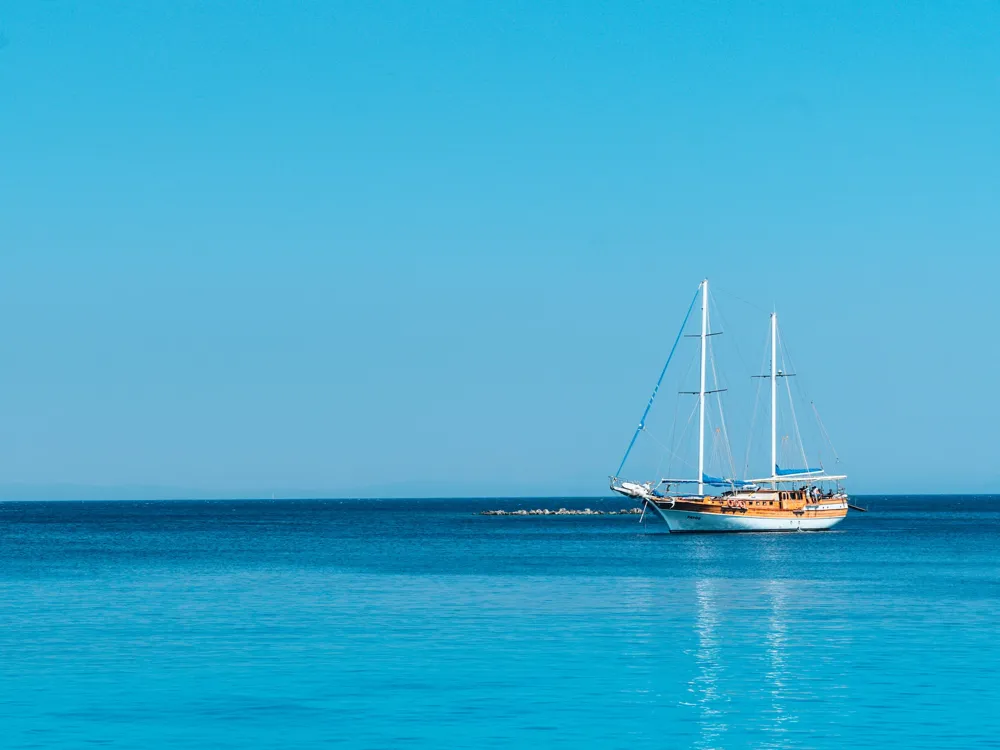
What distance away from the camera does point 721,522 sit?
379 feet

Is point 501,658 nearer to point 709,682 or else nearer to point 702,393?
point 709,682

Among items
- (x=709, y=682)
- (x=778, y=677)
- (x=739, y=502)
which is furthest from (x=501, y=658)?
(x=739, y=502)

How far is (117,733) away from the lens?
2805 centimetres

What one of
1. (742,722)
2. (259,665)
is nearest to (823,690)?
(742,722)

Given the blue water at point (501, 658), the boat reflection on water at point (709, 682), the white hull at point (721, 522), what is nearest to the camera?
the boat reflection on water at point (709, 682)

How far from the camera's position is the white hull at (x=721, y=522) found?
4528 inches

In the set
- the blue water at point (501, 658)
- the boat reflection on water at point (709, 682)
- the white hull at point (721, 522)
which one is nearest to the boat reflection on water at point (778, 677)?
the blue water at point (501, 658)

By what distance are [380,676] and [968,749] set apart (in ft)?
48.9

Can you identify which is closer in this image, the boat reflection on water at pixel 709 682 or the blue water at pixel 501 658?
the boat reflection on water at pixel 709 682

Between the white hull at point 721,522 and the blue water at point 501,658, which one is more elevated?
the white hull at point 721,522

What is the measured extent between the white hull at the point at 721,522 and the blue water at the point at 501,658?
40.5 m

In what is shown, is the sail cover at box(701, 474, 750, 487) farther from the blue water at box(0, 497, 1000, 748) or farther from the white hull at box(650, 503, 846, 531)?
the blue water at box(0, 497, 1000, 748)

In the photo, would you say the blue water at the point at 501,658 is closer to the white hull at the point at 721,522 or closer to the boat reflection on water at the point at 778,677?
the boat reflection on water at the point at 778,677

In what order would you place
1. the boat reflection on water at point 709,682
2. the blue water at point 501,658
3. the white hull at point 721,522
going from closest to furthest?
the boat reflection on water at point 709,682 → the blue water at point 501,658 → the white hull at point 721,522
